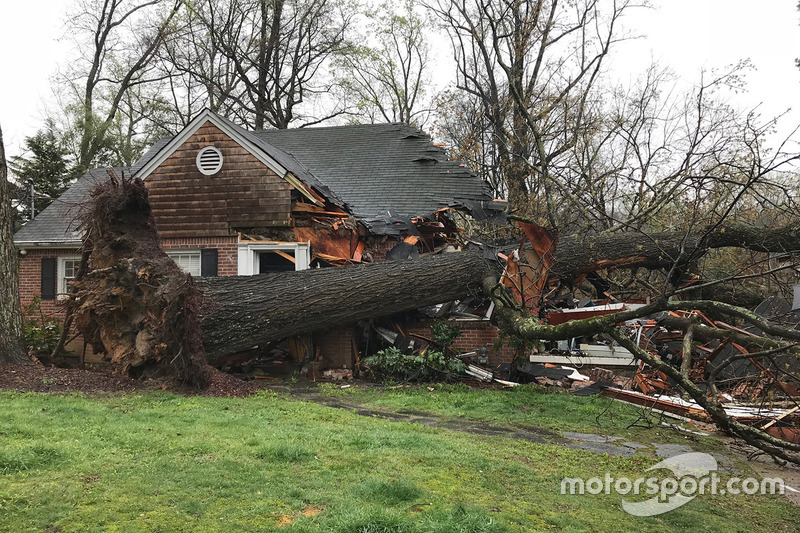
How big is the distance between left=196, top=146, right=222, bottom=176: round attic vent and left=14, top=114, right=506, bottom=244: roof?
0.77m

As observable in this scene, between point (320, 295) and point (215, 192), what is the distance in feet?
18.3

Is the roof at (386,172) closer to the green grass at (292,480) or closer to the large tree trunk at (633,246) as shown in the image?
the large tree trunk at (633,246)

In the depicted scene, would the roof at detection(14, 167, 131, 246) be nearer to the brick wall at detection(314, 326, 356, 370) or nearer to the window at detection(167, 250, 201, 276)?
the window at detection(167, 250, 201, 276)

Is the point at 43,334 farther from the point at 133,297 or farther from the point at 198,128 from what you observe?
the point at 198,128

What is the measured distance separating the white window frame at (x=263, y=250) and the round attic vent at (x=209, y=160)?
2.06m

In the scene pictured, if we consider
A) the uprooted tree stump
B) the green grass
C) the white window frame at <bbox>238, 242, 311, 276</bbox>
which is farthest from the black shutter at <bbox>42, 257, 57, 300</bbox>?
the green grass

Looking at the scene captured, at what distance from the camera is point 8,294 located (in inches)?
392

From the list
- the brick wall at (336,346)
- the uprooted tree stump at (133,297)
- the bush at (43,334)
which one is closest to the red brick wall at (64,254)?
the bush at (43,334)

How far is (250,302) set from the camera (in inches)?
400

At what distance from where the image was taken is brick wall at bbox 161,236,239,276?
14477 mm

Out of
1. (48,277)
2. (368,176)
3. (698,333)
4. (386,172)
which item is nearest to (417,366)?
(698,333)

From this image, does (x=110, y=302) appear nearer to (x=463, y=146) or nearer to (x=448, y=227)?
(x=448, y=227)

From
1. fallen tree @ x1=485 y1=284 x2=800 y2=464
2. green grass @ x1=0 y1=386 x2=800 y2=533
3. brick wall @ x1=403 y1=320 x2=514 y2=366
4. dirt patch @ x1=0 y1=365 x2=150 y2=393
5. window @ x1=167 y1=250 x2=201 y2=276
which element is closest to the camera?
green grass @ x1=0 y1=386 x2=800 y2=533

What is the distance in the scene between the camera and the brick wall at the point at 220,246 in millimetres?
14477
